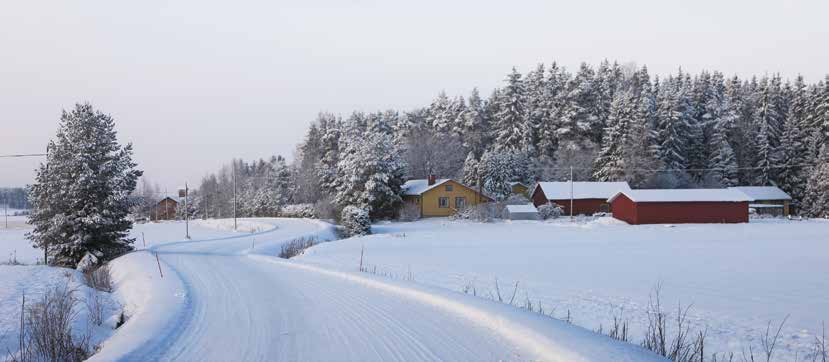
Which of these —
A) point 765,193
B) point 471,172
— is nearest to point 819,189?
point 765,193

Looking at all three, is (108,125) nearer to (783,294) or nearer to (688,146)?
(783,294)

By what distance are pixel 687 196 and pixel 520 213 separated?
48.3 feet

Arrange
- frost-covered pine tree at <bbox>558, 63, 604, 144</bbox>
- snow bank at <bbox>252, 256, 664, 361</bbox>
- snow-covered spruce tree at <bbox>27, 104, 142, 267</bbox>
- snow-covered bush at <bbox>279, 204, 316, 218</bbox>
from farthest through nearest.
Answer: frost-covered pine tree at <bbox>558, 63, 604, 144</bbox>
snow-covered bush at <bbox>279, 204, 316, 218</bbox>
snow-covered spruce tree at <bbox>27, 104, 142, 267</bbox>
snow bank at <bbox>252, 256, 664, 361</bbox>

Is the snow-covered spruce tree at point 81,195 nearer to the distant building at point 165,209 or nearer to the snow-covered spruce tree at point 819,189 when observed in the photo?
the snow-covered spruce tree at point 819,189

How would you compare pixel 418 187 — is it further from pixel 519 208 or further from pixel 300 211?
pixel 300 211

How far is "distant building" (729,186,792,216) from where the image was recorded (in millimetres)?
59219

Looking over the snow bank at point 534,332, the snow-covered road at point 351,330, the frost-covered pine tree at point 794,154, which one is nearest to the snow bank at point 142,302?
the snow-covered road at point 351,330

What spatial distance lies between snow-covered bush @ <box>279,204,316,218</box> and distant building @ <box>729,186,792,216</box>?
1946 inches

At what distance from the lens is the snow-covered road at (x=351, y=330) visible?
18.5ft

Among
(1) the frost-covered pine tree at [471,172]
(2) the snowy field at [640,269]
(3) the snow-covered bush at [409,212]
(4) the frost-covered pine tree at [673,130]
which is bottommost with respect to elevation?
(2) the snowy field at [640,269]

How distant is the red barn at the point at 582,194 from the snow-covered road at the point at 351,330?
4761 cm

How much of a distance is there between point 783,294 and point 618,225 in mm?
32410

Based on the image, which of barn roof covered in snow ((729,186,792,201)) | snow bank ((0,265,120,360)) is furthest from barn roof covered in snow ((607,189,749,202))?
snow bank ((0,265,120,360))

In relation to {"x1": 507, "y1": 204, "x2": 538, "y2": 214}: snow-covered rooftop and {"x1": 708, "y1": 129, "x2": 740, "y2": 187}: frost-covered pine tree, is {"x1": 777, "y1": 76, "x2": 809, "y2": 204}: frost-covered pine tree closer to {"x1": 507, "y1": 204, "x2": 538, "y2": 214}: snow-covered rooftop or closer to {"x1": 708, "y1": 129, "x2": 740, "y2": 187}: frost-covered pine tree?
{"x1": 708, "y1": 129, "x2": 740, "y2": 187}: frost-covered pine tree
